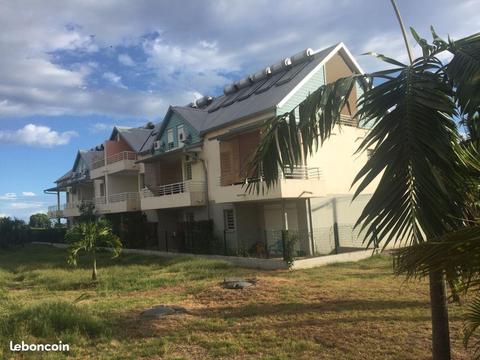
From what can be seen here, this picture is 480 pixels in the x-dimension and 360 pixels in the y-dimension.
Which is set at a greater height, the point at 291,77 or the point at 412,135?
the point at 291,77

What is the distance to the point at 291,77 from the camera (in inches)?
906

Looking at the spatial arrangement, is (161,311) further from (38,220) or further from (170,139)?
(38,220)

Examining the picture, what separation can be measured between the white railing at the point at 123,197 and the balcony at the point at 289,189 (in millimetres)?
10549

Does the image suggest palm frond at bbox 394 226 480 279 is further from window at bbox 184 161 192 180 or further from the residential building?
the residential building

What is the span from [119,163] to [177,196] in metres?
8.72

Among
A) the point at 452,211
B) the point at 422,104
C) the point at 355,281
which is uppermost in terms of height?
the point at 422,104

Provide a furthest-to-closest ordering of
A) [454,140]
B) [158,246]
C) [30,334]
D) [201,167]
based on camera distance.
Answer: [158,246] < [201,167] < [30,334] < [454,140]

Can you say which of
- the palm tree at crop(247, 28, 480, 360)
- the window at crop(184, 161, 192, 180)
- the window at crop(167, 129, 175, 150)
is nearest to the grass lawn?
the palm tree at crop(247, 28, 480, 360)

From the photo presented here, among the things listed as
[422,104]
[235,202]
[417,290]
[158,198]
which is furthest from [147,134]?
[422,104]

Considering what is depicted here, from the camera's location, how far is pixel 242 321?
8.62 meters

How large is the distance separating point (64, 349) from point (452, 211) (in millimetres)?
5759

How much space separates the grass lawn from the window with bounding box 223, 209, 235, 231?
31.6 ft

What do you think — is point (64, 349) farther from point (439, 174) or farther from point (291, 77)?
point (291, 77)

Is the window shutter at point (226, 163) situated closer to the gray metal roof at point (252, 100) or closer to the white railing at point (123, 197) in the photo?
the gray metal roof at point (252, 100)
